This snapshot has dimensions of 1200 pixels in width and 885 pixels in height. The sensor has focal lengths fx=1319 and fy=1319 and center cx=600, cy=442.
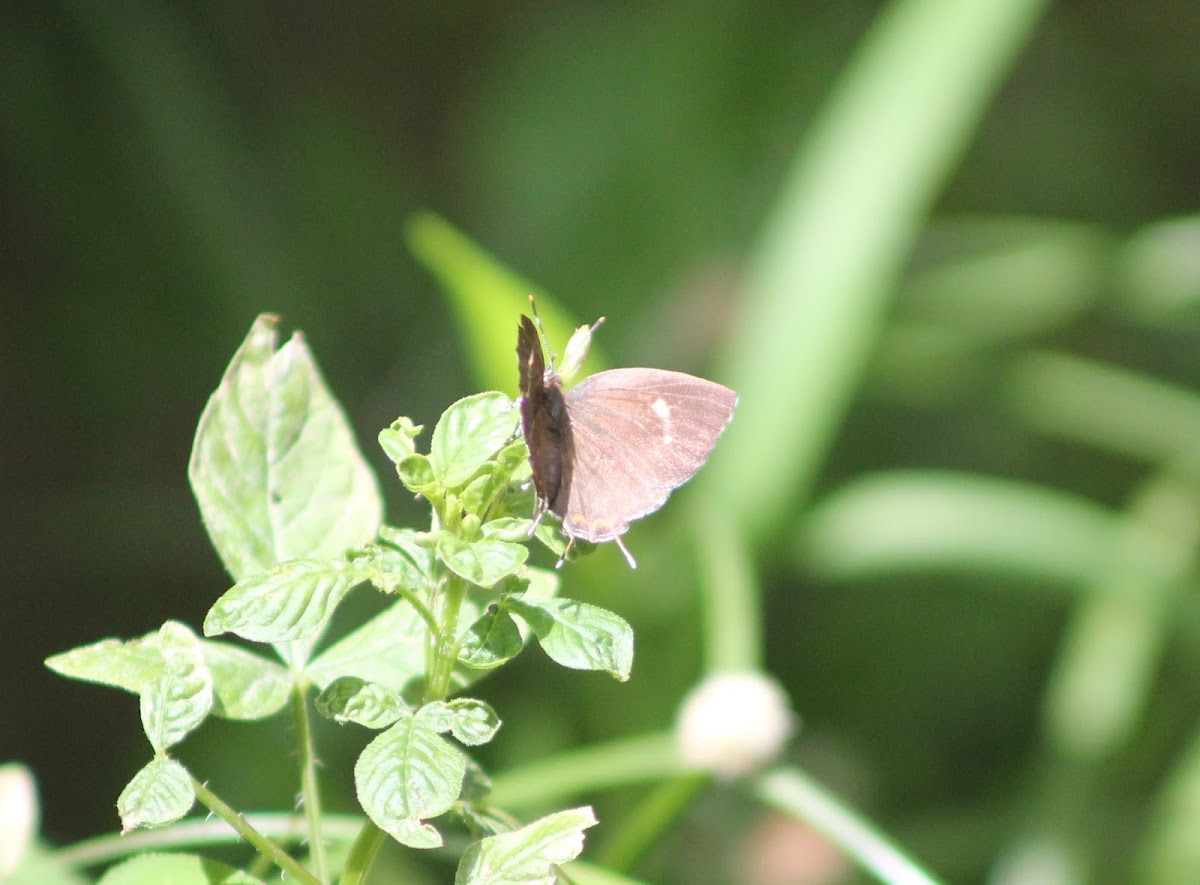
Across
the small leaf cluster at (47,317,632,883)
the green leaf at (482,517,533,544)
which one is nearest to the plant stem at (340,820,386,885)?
the small leaf cluster at (47,317,632,883)

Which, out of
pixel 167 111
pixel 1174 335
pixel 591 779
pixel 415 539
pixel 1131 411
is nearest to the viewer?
pixel 415 539

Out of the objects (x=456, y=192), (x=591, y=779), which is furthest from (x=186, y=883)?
A: (x=456, y=192)

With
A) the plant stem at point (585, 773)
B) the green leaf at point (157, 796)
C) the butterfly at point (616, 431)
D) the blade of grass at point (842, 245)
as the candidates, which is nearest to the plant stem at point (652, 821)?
the plant stem at point (585, 773)

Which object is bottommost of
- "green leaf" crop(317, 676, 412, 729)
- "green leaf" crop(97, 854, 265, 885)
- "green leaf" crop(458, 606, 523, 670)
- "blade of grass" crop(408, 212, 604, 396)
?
"green leaf" crop(97, 854, 265, 885)

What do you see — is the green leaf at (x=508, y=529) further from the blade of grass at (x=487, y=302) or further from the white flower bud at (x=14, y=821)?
the blade of grass at (x=487, y=302)

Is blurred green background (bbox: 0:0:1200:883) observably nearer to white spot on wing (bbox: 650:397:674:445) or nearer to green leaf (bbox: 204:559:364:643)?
white spot on wing (bbox: 650:397:674:445)

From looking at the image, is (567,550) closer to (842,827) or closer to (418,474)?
(418,474)

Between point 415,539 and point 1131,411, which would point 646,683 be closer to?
point 1131,411
